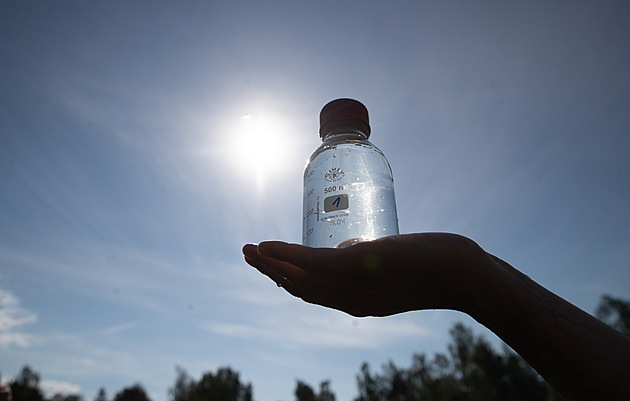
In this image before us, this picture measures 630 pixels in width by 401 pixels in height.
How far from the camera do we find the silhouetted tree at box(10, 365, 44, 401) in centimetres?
6136

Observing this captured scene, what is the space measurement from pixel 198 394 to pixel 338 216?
5469 centimetres

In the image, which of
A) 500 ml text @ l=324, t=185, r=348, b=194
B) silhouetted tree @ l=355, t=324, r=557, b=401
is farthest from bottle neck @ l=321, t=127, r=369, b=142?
silhouetted tree @ l=355, t=324, r=557, b=401

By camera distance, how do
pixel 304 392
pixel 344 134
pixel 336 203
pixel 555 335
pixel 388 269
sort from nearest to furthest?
pixel 555 335, pixel 388 269, pixel 336 203, pixel 344 134, pixel 304 392

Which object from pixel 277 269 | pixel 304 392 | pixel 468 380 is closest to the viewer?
pixel 277 269

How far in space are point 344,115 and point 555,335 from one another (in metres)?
1.88

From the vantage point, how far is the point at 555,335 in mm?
1516

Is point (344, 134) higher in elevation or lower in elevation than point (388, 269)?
higher

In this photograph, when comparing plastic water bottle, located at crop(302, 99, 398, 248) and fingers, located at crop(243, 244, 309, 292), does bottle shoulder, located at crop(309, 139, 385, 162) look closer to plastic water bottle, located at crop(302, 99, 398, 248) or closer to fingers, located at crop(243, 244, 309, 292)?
plastic water bottle, located at crop(302, 99, 398, 248)

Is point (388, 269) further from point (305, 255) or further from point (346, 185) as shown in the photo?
point (346, 185)

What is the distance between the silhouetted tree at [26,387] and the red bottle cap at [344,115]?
79989 millimetres

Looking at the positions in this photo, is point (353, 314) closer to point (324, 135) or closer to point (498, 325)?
point (498, 325)

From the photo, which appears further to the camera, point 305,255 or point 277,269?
point 277,269

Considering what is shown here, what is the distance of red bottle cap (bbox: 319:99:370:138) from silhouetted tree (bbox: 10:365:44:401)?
7999cm

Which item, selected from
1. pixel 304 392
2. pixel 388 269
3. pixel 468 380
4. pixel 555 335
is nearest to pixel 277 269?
pixel 388 269
